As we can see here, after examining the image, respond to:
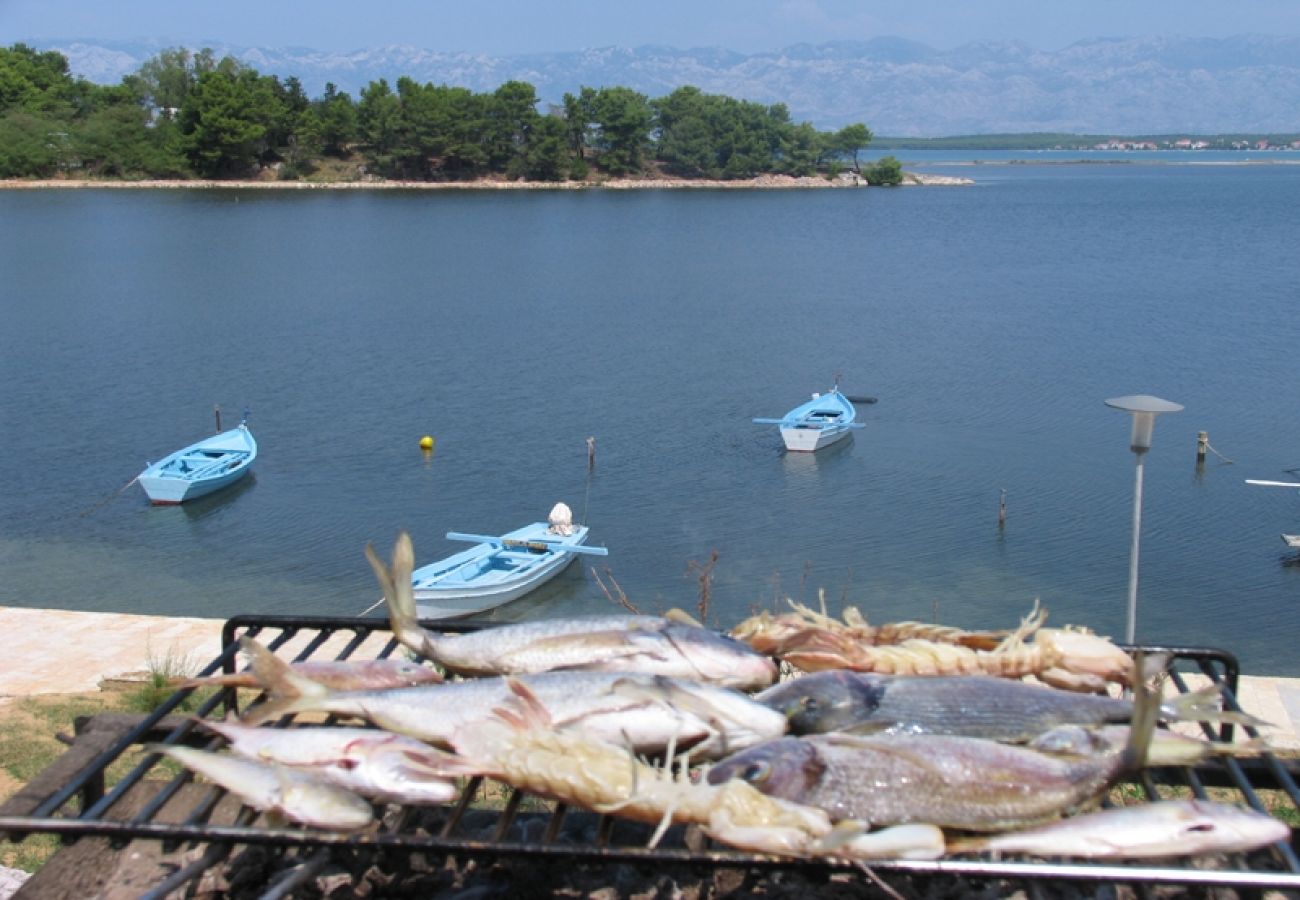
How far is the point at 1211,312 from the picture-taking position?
51.3m

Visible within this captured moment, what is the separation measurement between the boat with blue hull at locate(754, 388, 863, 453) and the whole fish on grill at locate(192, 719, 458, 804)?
26345 millimetres

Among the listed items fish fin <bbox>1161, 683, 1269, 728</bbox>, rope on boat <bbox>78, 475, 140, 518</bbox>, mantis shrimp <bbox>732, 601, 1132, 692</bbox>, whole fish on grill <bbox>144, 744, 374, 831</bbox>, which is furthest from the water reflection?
whole fish on grill <bbox>144, 744, 374, 831</bbox>

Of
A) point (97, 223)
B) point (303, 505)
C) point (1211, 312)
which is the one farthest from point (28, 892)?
point (97, 223)

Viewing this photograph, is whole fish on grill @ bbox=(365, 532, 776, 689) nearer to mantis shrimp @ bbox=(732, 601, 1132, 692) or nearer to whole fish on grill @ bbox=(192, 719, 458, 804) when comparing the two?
mantis shrimp @ bbox=(732, 601, 1132, 692)

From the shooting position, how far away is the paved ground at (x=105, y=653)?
10617mm

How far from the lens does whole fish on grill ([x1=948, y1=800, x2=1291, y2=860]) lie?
3.32 meters

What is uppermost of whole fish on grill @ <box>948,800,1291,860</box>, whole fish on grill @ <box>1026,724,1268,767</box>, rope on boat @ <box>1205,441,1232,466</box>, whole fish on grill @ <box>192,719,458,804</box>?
whole fish on grill @ <box>192,719,458,804</box>

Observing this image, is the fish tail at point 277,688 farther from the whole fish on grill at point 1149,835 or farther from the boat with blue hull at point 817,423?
the boat with blue hull at point 817,423

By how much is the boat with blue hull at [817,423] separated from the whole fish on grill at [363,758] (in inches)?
1037

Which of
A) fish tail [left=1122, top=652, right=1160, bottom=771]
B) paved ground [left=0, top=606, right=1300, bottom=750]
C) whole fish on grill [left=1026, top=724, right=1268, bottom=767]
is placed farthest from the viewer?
paved ground [left=0, top=606, right=1300, bottom=750]

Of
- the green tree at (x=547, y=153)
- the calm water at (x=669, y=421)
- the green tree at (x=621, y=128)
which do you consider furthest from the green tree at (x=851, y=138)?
the calm water at (x=669, y=421)

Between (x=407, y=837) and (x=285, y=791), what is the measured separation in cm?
38

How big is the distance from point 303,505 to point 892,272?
45.2 metres

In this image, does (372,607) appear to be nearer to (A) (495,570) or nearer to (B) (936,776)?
(A) (495,570)
